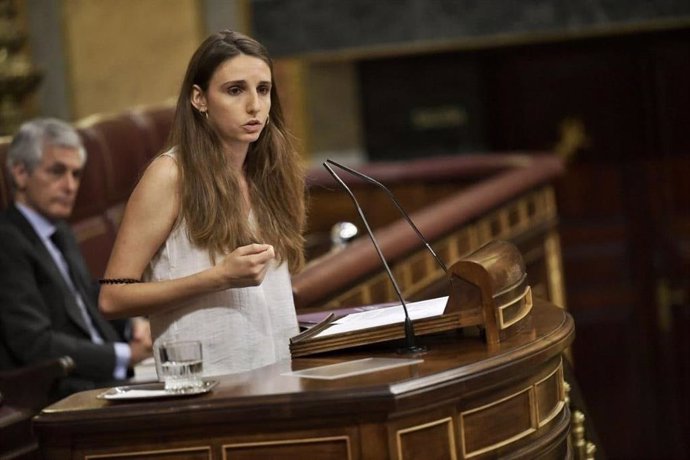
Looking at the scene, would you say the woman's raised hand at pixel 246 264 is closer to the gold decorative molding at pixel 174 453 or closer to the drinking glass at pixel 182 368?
the drinking glass at pixel 182 368

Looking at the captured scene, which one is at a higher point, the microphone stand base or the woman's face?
the woman's face

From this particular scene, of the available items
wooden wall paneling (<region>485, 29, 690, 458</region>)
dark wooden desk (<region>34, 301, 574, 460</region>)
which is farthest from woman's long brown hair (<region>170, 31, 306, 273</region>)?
wooden wall paneling (<region>485, 29, 690, 458</region>)

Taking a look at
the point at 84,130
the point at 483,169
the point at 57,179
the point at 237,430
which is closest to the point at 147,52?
the point at 483,169

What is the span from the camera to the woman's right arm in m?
2.76

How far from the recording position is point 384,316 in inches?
113

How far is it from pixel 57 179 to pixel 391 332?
196 centimetres

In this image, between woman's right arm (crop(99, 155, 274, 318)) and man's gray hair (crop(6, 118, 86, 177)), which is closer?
woman's right arm (crop(99, 155, 274, 318))

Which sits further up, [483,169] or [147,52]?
[147,52]

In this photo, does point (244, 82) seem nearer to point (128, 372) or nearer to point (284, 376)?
point (284, 376)

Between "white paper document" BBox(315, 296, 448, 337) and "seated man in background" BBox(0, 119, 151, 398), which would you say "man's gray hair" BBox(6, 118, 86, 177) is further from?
"white paper document" BBox(315, 296, 448, 337)

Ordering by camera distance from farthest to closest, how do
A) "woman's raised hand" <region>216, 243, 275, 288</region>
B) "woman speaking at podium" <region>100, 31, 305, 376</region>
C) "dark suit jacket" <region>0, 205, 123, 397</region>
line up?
"dark suit jacket" <region>0, 205, 123, 397</region>
"woman speaking at podium" <region>100, 31, 305, 376</region>
"woman's raised hand" <region>216, 243, 275, 288</region>

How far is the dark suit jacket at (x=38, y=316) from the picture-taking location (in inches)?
160

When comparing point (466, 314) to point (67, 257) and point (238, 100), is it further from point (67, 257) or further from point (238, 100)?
point (67, 257)

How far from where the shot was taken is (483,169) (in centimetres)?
718
